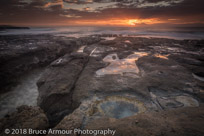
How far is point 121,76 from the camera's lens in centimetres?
572

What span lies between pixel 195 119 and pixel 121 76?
11.5 ft

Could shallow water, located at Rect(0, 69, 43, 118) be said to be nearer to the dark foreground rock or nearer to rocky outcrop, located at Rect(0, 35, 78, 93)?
rocky outcrop, located at Rect(0, 35, 78, 93)

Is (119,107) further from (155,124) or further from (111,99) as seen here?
(155,124)

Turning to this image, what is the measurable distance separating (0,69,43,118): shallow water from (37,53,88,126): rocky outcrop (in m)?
0.60

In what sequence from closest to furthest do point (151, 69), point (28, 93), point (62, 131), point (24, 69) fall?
point (62, 131)
point (28, 93)
point (151, 69)
point (24, 69)

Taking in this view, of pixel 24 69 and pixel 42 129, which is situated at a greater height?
pixel 24 69

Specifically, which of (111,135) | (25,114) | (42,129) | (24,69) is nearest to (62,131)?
(42,129)

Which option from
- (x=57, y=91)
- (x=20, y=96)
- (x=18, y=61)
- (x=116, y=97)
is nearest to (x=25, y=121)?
(x=57, y=91)

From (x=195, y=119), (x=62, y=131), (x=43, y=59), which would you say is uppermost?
(x=43, y=59)

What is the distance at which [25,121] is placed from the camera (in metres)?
2.81

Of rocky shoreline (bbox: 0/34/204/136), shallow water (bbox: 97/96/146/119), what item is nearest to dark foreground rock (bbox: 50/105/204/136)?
rocky shoreline (bbox: 0/34/204/136)

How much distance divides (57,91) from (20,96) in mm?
2322

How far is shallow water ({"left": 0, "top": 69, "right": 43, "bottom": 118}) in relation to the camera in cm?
448

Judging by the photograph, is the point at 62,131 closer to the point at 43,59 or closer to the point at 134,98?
the point at 134,98
